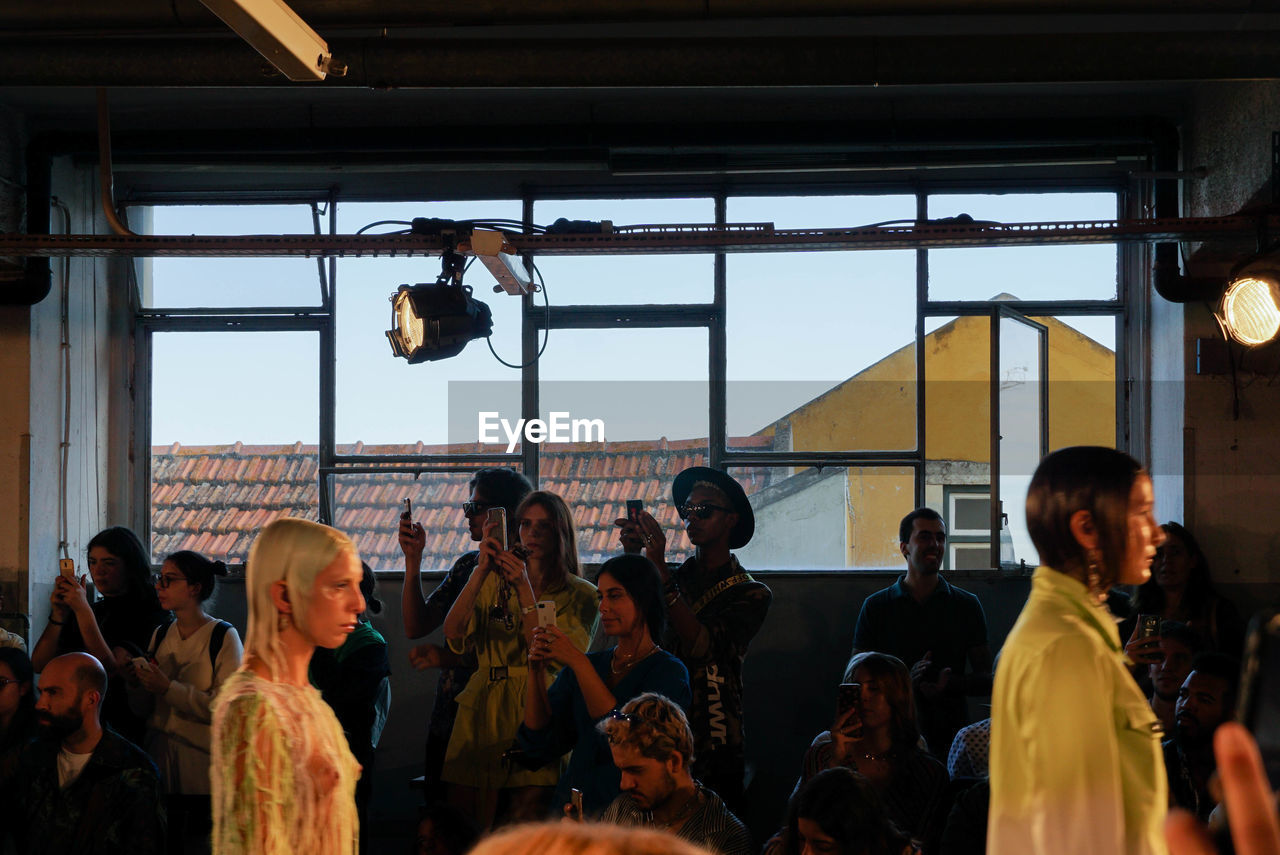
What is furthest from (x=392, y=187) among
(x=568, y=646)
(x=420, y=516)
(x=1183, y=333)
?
(x=1183, y=333)

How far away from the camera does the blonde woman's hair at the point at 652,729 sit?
3025mm

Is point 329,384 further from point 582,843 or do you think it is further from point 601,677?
point 582,843

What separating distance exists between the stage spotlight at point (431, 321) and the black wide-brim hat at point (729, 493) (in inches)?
36.9

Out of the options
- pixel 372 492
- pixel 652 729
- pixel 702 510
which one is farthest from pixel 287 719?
pixel 372 492

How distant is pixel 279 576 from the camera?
7.25 feet

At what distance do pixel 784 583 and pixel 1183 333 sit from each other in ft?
6.75

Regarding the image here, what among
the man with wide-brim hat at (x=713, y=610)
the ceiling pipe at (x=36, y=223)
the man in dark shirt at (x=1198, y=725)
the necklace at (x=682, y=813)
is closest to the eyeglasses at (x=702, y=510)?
the man with wide-brim hat at (x=713, y=610)

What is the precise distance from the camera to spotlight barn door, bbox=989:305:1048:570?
5594 mm

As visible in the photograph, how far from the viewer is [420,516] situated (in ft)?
19.5

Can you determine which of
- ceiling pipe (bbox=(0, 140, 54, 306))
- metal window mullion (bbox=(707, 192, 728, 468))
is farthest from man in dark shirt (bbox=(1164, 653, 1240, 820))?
ceiling pipe (bbox=(0, 140, 54, 306))

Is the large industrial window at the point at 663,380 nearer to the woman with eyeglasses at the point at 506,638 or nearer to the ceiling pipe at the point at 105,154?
the ceiling pipe at the point at 105,154

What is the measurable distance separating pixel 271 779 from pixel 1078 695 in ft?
4.29

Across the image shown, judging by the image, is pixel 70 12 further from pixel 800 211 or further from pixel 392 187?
pixel 800 211

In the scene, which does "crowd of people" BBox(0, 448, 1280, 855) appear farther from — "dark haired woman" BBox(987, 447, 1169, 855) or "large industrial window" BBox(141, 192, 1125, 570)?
"large industrial window" BBox(141, 192, 1125, 570)
